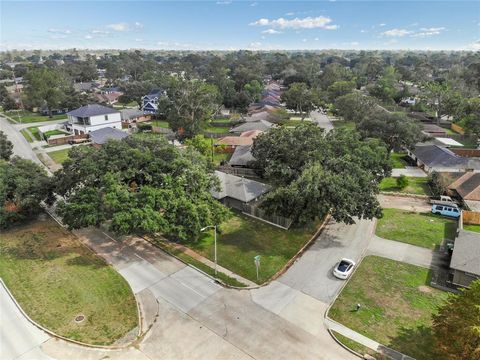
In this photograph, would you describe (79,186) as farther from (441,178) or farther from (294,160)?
(441,178)

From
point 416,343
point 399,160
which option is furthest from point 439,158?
point 416,343

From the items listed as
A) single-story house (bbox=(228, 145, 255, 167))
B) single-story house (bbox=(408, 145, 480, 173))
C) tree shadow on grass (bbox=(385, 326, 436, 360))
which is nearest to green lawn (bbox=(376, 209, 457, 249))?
tree shadow on grass (bbox=(385, 326, 436, 360))

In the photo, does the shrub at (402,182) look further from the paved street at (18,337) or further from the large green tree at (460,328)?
the paved street at (18,337)

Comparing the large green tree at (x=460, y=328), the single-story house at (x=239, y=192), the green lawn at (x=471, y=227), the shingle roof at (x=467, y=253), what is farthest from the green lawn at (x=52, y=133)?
the large green tree at (x=460, y=328)

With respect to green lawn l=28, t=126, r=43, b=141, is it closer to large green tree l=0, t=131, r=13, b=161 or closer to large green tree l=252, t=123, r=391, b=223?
large green tree l=0, t=131, r=13, b=161

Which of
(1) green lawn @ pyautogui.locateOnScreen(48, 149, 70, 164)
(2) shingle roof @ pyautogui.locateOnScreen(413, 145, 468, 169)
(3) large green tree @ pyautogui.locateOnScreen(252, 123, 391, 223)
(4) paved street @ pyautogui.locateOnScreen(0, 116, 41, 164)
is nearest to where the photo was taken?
(3) large green tree @ pyautogui.locateOnScreen(252, 123, 391, 223)
